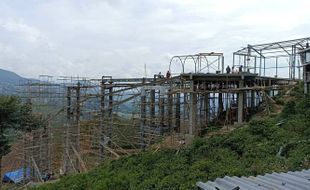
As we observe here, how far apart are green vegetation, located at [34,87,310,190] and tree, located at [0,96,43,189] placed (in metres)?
9.74

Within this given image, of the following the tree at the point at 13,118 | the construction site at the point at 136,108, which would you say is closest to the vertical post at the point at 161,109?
the construction site at the point at 136,108

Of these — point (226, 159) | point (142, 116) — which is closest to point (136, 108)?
point (142, 116)

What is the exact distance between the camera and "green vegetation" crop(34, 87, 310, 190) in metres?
11.4

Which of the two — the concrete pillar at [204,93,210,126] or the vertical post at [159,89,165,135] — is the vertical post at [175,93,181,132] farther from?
the concrete pillar at [204,93,210,126]

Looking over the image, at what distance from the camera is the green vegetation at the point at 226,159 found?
11432mm

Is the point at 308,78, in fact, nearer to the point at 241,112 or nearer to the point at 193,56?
the point at 241,112

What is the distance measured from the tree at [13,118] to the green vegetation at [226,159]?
32.0 feet

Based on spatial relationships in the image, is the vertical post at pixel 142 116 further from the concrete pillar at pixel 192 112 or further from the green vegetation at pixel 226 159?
the green vegetation at pixel 226 159

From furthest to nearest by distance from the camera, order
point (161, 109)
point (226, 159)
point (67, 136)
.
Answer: point (67, 136)
point (161, 109)
point (226, 159)

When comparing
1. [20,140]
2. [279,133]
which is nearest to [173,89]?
[279,133]

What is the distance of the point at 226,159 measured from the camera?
535 inches

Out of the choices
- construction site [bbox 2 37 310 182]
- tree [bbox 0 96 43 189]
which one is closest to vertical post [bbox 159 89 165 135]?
construction site [bbox 2 37 310 182]

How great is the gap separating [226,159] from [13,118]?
56.5 feet

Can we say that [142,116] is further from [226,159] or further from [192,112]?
[226,159]
